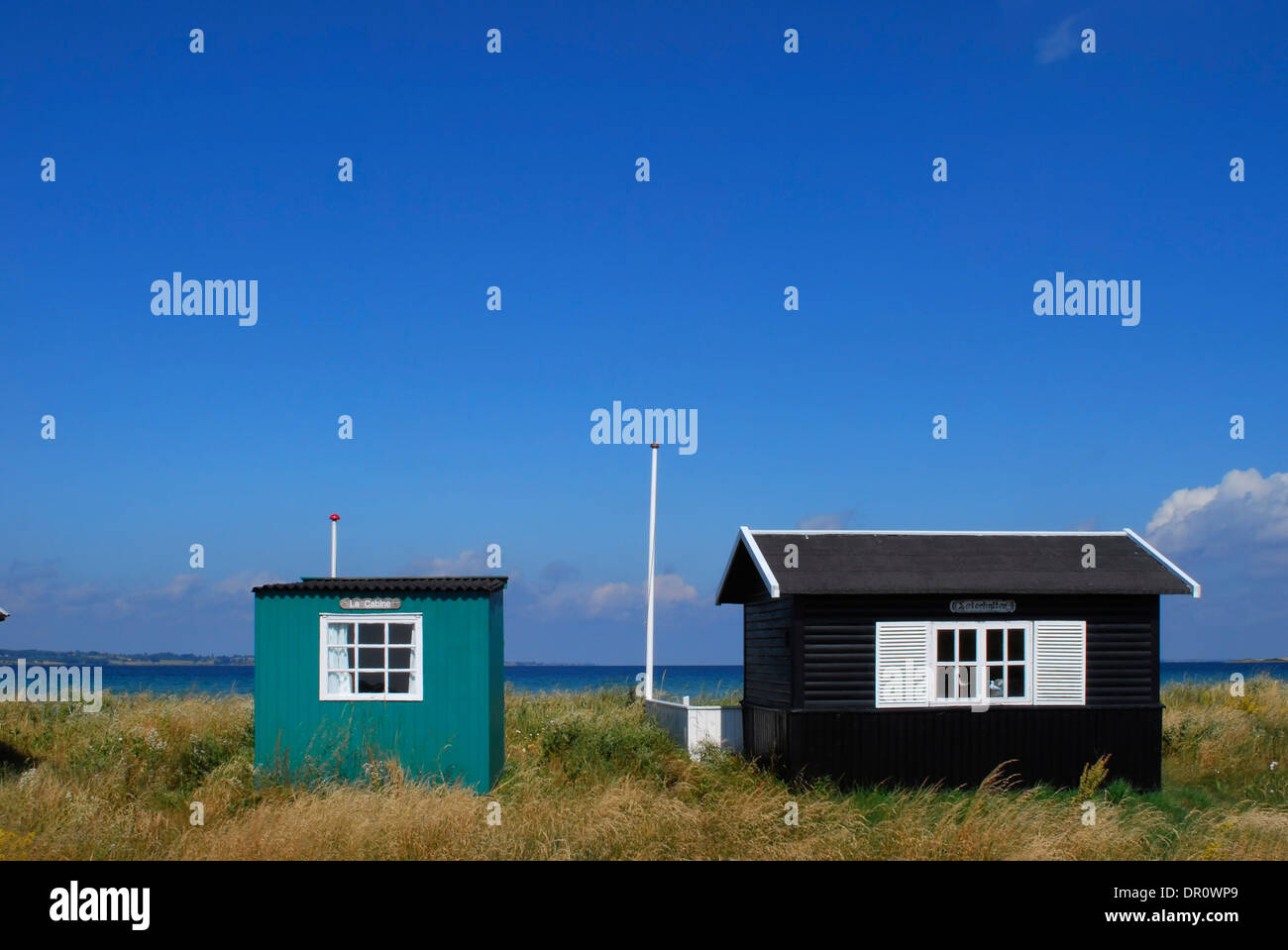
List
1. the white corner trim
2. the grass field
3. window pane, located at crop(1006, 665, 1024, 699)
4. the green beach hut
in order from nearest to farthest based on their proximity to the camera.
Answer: the grass field < the green beach hut < the white corner trim < window pane, located at crop(1006, 665, 1024, 699)

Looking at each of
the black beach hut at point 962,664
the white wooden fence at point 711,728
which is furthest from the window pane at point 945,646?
the white wooden fence at point 711,728

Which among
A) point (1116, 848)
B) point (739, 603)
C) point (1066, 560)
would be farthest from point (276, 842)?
point (1066, 560)

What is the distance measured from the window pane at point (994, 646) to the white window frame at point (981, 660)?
0.12 m

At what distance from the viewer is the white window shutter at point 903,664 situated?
17016mm

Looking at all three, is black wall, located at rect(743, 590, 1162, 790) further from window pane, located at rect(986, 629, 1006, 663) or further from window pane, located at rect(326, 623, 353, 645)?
window pane, located at rect(326, 623, 353, 645)

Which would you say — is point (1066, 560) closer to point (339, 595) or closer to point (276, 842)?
point (339, 595)

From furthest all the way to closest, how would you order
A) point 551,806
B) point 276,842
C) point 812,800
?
point 812,800, point 551,806, point 276,842

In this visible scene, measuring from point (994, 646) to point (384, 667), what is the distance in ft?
29.3

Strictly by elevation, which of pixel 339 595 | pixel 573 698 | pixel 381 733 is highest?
pixel 339 595

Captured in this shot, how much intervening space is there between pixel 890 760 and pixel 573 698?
12955mm

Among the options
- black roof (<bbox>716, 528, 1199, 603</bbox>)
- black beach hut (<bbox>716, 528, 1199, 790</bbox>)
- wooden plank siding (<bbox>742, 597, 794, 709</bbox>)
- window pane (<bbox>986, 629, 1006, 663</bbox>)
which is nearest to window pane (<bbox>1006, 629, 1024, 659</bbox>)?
black beach hut (<bbox>716, 528, 1199, 790</bbox>)

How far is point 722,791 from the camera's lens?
1594 centimetres

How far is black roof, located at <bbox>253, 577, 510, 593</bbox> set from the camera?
52.1ft

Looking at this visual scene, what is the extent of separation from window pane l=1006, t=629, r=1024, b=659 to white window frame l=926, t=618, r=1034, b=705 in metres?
0.07
